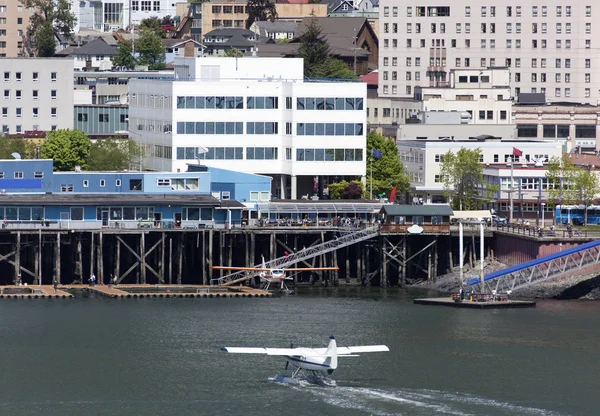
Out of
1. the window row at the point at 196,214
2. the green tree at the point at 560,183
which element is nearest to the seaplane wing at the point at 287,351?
the window row at the point at 196,214

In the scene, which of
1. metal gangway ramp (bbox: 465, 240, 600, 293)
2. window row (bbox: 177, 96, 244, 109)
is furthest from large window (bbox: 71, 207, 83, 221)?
metal gangway ramp (bbox: 465, 240, 600, 293)

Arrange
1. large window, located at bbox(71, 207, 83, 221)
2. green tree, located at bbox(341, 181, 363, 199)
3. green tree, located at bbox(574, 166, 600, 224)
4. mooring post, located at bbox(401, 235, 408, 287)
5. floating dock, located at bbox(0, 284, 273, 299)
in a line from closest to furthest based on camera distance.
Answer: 1. floating dock, located at bbox(0, 284, 273, 299)
2. large window, located at bbox(71, 207, 83, 221)
3. mooring post, located at bbox(401, 235, 408, 287)
4. green tree, located at bbox(574, 166, 600, 224)
5. green tree, located at bbox(341, 181, 363, 199)

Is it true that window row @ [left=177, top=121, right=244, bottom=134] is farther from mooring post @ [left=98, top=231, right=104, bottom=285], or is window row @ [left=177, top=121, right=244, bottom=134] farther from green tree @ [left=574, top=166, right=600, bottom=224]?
green tree @ [left=574, top=166, right=600, bottom=224]

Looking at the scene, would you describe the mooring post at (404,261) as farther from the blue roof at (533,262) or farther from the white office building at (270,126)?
the white office building at (270,126)

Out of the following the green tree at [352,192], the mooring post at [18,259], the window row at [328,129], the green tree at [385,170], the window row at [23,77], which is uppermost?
the window row at [23,77]

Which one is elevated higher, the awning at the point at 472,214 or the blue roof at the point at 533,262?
the awning at the point at 472,214

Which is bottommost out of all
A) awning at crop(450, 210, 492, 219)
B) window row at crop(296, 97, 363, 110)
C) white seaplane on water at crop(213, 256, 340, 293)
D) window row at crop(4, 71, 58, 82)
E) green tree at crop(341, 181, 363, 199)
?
white seaplane on water at crop(213, 256, 340, 293)

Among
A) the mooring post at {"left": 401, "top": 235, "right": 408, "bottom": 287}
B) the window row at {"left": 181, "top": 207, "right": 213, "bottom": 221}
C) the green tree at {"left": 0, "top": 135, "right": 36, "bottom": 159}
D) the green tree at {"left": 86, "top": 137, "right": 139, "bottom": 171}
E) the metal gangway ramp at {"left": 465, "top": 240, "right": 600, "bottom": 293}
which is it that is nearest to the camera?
the metal gangway ramp at {"left": 465, "top": 240, "right": 600, "bottom": 293}

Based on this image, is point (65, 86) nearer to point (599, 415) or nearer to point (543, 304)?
point (543, 304)

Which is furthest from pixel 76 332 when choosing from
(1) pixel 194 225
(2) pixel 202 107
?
(2) pixel 202 107
